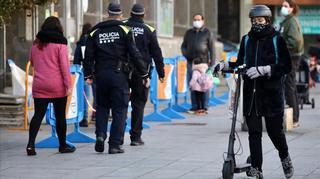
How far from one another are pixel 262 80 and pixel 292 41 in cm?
511

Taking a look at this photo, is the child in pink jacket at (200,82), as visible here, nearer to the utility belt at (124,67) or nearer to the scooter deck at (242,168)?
the utility belt at (124,67)

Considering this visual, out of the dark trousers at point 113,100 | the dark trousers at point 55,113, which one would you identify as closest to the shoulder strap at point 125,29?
the dark trousers at point 113,100

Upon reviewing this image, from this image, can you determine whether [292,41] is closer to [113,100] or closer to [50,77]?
[113,100]

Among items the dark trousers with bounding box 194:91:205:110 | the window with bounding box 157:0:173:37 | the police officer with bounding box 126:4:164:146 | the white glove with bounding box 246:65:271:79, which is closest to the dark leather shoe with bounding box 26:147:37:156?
the police officer with bounding box 126:4:164:146

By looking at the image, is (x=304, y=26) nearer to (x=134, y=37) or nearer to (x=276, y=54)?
(x=134, y=37)

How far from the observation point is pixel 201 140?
13.1 m

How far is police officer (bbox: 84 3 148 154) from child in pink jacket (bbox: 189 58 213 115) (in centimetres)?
655

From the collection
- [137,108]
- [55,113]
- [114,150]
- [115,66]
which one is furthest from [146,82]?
[55,113]

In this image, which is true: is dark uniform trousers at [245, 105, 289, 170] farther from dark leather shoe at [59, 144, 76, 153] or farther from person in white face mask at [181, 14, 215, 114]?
person in white face mask at [181, 14, 215, 114]

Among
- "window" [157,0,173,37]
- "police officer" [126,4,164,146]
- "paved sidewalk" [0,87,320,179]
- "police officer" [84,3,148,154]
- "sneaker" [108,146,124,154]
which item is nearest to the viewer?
"paved sidewalk" [0,87,320,179]

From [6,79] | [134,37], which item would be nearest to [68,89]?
[134,37]

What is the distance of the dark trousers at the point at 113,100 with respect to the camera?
11320mm

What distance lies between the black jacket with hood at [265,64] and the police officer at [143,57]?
323 cm

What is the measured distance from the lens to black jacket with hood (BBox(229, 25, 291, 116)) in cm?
902
